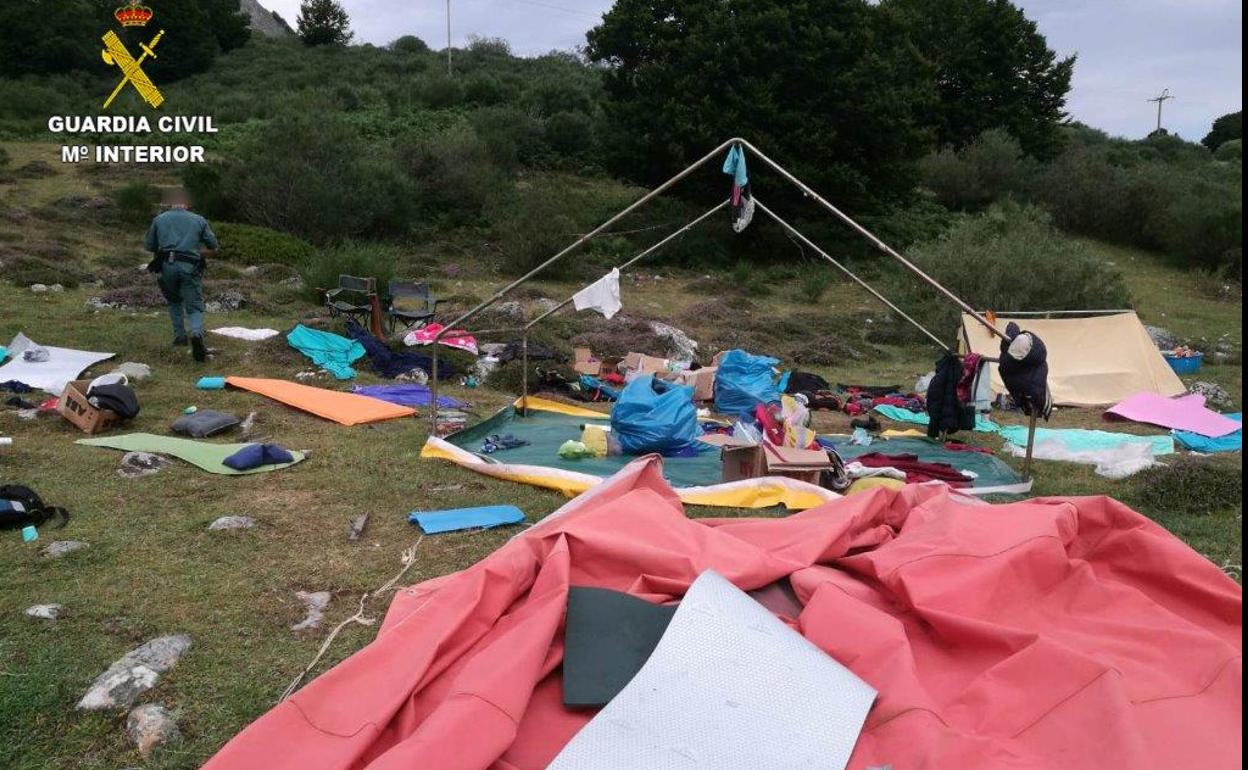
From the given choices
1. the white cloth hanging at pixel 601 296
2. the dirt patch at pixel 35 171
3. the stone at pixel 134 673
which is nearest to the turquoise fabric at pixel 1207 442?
the white cloth hanging at pixel 601 296

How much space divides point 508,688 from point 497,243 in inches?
697

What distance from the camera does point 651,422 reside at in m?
6.58

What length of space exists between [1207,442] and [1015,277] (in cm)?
521

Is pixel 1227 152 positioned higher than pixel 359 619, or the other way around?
pixel 1227 152

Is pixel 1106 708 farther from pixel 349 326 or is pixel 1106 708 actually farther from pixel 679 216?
pixel 679 216

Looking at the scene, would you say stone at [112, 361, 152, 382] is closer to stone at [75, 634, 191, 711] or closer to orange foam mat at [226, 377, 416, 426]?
orange foam mat at [226, 377, 416, 426]

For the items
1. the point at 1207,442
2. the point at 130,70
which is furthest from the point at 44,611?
the point at 130,70

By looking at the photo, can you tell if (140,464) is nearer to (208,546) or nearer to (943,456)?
(208,546)

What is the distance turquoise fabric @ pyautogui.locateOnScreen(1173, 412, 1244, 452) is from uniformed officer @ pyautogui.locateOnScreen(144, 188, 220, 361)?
8.87 meters

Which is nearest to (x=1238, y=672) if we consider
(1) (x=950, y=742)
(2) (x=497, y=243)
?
(1) (x=950, y=742)

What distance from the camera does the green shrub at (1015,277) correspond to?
12766 mm

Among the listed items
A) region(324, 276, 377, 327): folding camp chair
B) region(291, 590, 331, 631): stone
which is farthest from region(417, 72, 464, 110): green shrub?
region(291, 590, 331, 631): stone

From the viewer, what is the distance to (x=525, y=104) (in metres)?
30.0

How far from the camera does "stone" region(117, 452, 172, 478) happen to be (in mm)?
5402
